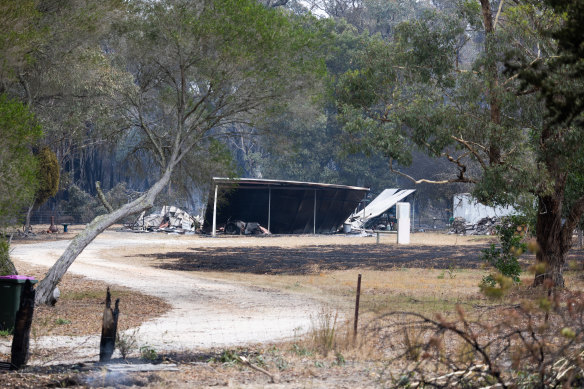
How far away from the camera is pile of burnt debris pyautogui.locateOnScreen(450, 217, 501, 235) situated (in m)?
48.3

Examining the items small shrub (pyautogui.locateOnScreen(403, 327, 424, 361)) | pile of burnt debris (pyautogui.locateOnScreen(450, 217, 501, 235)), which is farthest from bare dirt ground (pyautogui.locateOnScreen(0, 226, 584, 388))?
pile of burnt debris (pyautogui.locateOnScreen(450, 217, 501, 235))

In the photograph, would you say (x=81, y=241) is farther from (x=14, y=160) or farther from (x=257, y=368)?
(x=257, y=368)

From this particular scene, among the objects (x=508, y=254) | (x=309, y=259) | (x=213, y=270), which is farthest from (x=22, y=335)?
(x=309, y=259)

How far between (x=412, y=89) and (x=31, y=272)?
11.5m

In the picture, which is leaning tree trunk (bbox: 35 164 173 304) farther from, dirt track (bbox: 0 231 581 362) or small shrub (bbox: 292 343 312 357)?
small shrub (bbox: 292 343 312 357)

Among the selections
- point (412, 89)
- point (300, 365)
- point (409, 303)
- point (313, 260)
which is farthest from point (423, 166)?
point (300, 365)

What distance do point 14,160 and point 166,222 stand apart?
35.5 m

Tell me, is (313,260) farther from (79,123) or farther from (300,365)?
(300,365)

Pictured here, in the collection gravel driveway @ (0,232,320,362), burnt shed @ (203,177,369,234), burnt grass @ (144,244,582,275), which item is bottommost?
gravel driveway @ (0,232,320,362)

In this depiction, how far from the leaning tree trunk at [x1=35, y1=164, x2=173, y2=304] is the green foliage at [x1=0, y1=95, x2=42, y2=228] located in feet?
4.58

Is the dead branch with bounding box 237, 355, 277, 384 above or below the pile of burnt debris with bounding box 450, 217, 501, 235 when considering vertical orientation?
below

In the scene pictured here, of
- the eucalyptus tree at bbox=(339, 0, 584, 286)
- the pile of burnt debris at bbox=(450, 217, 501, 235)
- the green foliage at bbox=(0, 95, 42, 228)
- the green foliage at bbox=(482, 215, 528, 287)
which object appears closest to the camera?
the green foliage at bbox=(0, 95, 42, 228)

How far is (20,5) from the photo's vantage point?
1238cm

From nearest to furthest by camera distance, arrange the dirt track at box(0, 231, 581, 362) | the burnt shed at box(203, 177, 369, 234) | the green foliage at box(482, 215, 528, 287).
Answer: the dirt track at box(0, 231, 581, 362)
the green foliage at box(482, 215, 528, 287)
the burnt shed at box(203, 177, 369, 234)
